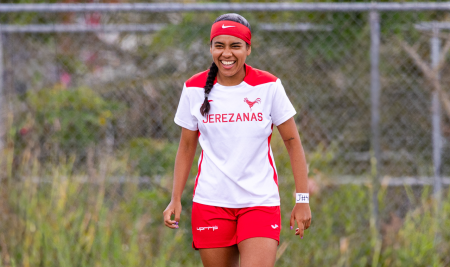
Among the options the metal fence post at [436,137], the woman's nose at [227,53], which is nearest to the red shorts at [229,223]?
the woman's nose at [227,53]

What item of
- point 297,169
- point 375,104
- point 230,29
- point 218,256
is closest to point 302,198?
point 297,169

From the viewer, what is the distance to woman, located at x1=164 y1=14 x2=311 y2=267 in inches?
104

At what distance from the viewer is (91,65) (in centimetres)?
439

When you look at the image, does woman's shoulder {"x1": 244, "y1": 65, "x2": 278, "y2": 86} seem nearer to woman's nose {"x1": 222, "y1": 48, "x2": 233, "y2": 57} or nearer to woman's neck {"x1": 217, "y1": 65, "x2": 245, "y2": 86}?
woman's neck {"x1": 217, "y1": 65, "x2": 245, "y2": 86}

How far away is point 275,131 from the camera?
399cm

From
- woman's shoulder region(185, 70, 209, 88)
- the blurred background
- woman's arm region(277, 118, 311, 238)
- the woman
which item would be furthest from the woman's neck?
the blurred background

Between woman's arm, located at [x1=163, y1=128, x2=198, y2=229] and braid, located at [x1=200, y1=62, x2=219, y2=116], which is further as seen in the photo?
woman's arm, located at [x1=163, y1=128, x2=198, y2=229]

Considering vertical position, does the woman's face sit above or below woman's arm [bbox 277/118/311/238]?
above

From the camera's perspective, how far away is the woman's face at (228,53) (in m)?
2.62

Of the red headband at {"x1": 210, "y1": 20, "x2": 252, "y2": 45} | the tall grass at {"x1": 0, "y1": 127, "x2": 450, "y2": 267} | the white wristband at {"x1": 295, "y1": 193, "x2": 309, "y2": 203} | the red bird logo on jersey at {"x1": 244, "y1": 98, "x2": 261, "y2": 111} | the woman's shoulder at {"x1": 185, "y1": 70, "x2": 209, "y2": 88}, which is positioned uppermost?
the red headband at {"x1": 210, "y1": 20, "x2": 252, "y2": 45}

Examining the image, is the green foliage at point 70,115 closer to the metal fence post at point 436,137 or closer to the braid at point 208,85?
the braid at point 208,85

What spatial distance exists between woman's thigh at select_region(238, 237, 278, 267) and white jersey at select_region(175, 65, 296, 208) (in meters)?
0.19

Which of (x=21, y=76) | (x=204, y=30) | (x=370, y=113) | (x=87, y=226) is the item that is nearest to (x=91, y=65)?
(x=21, y=76)

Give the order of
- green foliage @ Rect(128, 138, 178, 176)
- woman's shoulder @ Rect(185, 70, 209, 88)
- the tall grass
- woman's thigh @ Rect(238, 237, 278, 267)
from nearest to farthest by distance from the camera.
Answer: woman's thigh @ Rect(238, 237, 278, 267) → woman's shoulder @ Rect(185, 70, 209, 88) → the tall grass → green foliage @ Rect(128, 138, 178, 176)
